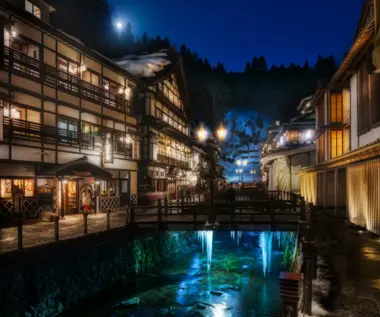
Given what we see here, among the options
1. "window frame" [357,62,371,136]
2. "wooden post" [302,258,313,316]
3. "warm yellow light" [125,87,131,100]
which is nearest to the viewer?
"wooden post" [302,258,313,316]

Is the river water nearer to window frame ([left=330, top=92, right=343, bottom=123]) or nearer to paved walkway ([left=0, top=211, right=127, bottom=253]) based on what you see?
paved walkway ([left=0, top=211, right=127, bottom=253])

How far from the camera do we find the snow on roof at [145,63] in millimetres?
36184

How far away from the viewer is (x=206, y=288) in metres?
17.9

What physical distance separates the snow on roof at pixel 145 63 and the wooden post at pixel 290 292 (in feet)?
105

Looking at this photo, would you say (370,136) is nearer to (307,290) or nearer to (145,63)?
(307,290)

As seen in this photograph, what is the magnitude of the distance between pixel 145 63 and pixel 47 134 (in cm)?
2037

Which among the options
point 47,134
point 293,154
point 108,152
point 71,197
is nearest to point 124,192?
point 108,152

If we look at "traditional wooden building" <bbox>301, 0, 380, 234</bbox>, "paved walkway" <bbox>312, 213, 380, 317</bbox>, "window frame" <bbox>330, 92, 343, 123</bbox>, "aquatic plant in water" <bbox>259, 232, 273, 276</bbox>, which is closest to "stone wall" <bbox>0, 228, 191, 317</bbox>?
"aquatic plant in water" <bbox>259, 232, 273, 276</bbox>

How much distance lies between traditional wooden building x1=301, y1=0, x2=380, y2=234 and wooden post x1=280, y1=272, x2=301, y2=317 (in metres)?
5.80

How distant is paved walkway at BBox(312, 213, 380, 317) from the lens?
7.32m

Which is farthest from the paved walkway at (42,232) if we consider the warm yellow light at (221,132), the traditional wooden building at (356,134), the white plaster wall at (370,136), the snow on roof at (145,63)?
the snow on roof at (145,63)

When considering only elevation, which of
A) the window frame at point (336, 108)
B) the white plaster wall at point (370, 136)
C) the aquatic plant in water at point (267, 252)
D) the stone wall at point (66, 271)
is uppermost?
the window frame at point (336, 108)

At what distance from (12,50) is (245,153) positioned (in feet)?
335

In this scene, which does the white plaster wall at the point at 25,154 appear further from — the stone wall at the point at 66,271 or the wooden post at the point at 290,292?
the wooden post at the point at 290,292
